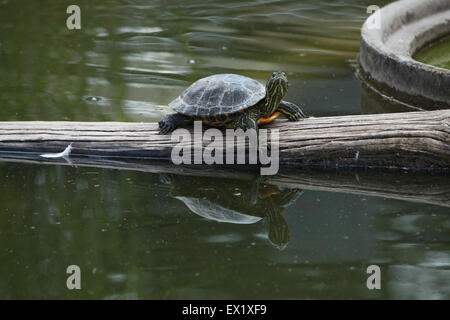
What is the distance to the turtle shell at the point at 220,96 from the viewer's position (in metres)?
4.61

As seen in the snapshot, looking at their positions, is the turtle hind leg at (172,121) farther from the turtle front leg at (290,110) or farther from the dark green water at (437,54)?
the dark green water at (437,54)

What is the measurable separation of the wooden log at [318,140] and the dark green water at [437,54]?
2.47 metres

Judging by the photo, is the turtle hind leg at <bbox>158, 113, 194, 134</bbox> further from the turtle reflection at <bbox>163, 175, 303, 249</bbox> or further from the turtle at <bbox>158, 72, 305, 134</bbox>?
the turtle reflection at <bbox>163, 175, 303, 249</bbox>

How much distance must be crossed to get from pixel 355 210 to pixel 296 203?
1.22 feet

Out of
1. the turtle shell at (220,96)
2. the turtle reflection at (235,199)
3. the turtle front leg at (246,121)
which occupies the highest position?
the turtle shell at (220,96)

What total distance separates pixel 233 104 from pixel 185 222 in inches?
39.0

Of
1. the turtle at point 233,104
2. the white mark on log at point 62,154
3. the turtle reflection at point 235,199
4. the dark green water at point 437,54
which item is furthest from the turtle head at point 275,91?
the dark green water at point 437,54

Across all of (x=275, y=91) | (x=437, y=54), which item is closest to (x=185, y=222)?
(x=275, y=91)

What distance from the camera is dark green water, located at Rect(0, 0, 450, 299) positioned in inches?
132

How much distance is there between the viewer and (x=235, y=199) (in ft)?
14.4

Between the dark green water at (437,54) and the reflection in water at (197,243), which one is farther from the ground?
the dark green water at (437,54)

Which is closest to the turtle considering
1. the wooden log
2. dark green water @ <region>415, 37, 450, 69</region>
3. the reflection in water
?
the wooden log

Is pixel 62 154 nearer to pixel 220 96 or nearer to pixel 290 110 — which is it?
pixel 220 96

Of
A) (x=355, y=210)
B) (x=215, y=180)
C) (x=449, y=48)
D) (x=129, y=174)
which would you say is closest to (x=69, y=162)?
(x=129, y=174)
